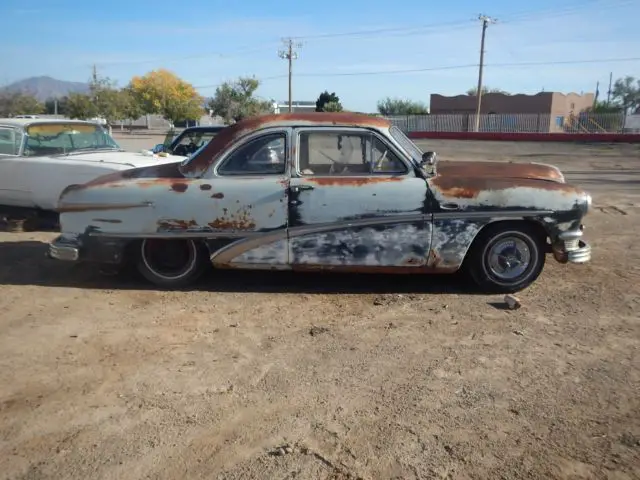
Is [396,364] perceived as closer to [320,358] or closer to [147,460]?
[320,358]

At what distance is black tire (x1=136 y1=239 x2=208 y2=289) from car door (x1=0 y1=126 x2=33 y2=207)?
3457 millimetres

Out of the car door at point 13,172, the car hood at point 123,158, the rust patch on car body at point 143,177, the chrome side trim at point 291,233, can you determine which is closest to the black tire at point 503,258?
the chrome side trim at point 291,233

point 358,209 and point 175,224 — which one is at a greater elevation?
point 358,209

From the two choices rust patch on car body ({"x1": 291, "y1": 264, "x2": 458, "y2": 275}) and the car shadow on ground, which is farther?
the car shadow on ground

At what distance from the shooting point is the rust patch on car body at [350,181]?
200 inches

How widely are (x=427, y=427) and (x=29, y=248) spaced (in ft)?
19.3

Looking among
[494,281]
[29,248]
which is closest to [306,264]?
[494,281]

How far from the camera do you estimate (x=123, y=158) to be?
783 cm

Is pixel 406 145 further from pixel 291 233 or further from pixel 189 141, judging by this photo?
pixel 189 141

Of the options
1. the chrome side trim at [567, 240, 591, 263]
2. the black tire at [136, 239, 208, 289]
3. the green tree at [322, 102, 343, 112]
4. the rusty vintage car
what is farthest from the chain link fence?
the black tire at [136, 239, 208, 289]

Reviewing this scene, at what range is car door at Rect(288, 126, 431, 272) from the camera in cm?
507

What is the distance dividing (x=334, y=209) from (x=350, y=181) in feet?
0.95

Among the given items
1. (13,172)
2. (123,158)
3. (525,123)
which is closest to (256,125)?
(123,158)

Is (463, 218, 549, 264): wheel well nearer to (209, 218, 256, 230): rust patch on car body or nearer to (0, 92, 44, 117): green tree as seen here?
(209, 218, 256, 230): rust patch on car body
